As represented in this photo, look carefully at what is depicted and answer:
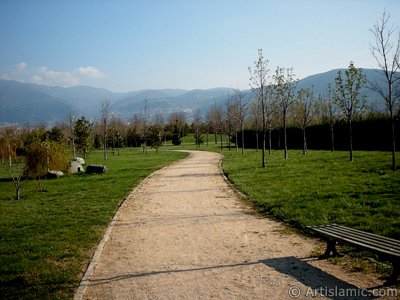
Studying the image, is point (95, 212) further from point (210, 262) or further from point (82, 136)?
point (82, 136)

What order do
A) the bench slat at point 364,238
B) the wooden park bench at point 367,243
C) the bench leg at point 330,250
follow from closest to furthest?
1. the wooden park bench at point 367,243
2. the bench slat at point 364,238
3. the bench leg at point 330,250

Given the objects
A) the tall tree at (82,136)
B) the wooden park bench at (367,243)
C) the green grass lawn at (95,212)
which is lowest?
the green grass lawn at (95,212)

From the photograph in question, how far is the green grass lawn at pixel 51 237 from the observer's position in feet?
21.2

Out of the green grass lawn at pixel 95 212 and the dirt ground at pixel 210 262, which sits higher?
the green grass lawn at pixel 95 212

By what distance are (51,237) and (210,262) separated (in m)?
4.87

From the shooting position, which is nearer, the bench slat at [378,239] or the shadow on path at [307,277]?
the shadow on path at [307,277]

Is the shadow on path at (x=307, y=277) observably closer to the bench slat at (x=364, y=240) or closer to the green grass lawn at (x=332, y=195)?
the bench slat at (x=364, y=240)

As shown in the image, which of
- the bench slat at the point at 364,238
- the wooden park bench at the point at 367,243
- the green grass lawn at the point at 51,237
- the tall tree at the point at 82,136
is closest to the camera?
the wooden park bench at the point at 367,243

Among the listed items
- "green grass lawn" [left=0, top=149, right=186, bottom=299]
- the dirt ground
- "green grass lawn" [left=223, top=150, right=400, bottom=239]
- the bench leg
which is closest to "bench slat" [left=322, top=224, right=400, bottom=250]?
the bench leg

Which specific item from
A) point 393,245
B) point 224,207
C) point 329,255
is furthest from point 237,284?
point 224,207

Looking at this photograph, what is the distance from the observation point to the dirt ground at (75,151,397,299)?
592cm

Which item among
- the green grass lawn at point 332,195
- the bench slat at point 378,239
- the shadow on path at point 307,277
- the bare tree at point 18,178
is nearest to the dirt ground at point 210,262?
the shadow on path at point 307,277

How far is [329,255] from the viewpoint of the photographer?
288 inches

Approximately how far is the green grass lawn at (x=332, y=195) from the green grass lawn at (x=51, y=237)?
→ 5850 millimetres
